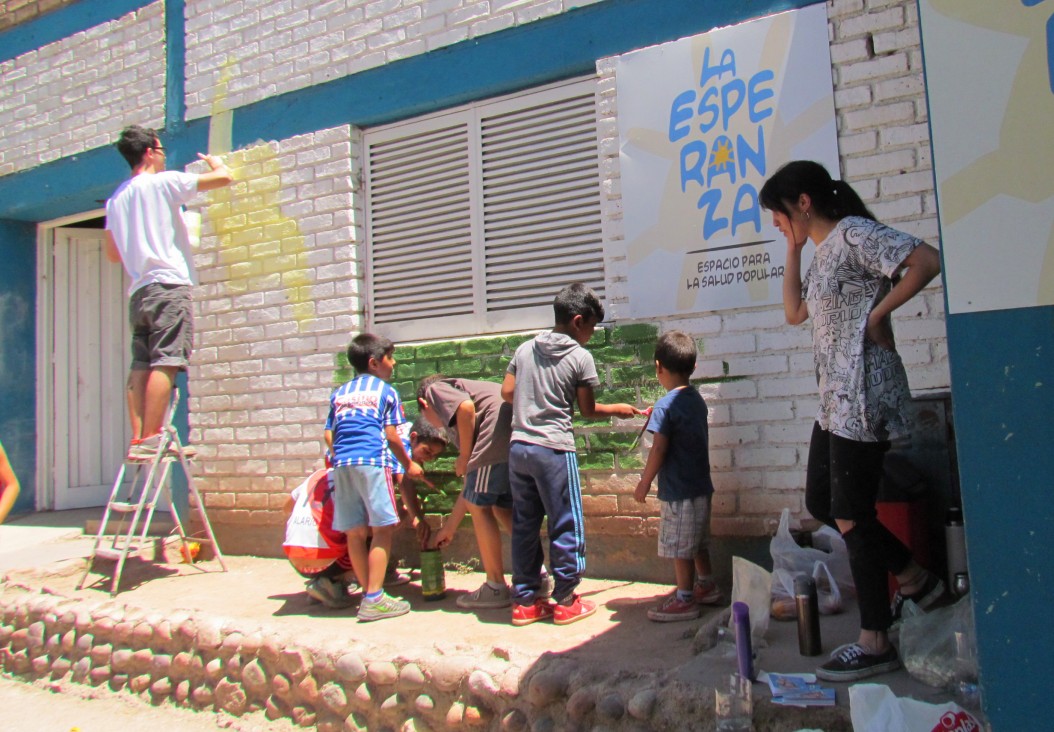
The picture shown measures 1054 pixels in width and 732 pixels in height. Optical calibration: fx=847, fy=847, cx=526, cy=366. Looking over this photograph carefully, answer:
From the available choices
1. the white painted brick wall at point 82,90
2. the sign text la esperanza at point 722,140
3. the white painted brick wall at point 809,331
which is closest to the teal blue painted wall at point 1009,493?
the white painted brick wall at point 809,331

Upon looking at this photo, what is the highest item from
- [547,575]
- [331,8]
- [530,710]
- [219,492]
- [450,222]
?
[331,8]

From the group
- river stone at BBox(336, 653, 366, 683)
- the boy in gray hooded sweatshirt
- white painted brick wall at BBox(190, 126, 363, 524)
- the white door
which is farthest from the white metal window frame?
the white door

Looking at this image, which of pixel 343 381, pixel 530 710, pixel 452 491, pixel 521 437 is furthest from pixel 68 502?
pixel 530 710

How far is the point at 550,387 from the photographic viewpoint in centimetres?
396

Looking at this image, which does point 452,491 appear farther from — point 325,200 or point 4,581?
point 4,581

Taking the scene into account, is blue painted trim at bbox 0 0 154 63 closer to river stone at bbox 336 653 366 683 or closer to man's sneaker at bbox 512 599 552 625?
river stone at bbox 336 653 366 683

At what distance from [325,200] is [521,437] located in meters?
2.44

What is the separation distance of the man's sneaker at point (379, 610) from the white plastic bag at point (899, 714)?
241 centimetres

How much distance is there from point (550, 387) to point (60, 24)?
5.75 meters

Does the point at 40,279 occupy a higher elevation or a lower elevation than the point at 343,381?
higher

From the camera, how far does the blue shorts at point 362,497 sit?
422 centimetres

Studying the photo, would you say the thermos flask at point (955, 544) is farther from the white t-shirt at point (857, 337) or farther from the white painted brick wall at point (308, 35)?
the white painted brick wall at point (308, 35)

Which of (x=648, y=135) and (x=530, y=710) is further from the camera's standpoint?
(x=648, y=135)

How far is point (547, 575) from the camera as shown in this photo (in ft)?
14.1
